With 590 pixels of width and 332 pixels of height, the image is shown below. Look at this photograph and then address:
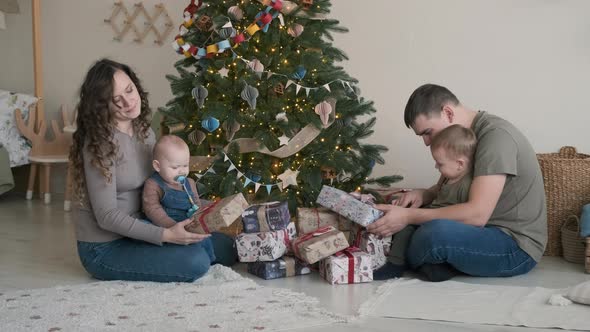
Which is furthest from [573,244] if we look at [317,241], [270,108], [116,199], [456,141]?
[116,199]

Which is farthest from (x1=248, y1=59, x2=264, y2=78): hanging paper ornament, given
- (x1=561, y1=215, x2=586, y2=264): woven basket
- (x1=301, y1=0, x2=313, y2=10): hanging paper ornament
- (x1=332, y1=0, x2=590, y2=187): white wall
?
(x1=561, y1=215, x2=586, y2=264): woven basket

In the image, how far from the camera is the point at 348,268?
108 inches

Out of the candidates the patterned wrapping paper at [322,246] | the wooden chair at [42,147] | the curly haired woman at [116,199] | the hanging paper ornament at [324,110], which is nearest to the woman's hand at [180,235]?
the curly haired woman at [116,199]

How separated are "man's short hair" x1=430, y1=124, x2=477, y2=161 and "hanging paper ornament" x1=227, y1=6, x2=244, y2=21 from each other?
1.07m

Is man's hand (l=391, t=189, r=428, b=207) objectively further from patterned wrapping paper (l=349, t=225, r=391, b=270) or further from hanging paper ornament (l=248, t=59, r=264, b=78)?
hanging paper ornament (l=248, t=59, r=264, b=78)

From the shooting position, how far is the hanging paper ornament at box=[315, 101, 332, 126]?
10.5ft

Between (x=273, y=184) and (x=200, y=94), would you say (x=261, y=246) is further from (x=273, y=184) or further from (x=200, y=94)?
(x=200, y=94)

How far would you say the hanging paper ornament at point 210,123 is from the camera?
10.4 ft

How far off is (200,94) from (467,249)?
1317 mm

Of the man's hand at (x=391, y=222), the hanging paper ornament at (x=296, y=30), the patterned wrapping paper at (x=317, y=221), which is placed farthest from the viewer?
the hanging paper ornament at (x=296, y=30)

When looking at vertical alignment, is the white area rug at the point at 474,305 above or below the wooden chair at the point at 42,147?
below

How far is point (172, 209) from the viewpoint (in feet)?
9.20

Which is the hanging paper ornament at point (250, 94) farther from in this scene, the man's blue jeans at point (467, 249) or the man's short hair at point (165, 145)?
the man's blue jeans at point (467, 249)

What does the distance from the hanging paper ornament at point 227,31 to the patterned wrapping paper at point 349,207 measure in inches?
32.5
